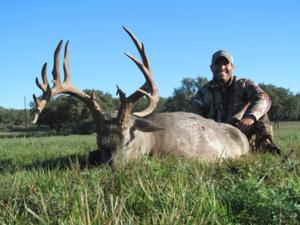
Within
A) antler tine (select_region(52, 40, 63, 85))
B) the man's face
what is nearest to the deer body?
the man's face

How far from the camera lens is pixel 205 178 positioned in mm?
4582

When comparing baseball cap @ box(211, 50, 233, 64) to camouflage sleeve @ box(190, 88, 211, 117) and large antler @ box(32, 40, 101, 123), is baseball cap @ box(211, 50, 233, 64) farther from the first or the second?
large antler @ box(32, 40, 101, 123)

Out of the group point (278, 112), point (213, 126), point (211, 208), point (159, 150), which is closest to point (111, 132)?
Result: point (159, 150)

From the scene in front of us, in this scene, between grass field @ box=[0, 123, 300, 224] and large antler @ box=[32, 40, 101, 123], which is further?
large antler @ box=[32, 40, 101, 123]

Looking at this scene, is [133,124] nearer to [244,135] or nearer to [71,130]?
[71,130]

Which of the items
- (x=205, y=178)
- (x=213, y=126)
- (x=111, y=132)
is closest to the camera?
(x=205, y=178)

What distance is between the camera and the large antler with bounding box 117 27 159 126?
6.66 m

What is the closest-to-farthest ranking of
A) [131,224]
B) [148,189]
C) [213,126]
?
[131,224] → [148,189] → [213,126]

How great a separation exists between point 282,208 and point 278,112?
63.3 m

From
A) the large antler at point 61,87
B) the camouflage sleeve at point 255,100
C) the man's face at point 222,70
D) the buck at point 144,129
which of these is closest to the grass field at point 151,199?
the buck at point 144,129

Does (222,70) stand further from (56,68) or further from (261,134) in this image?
(56,68)

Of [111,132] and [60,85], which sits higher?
[60,85]

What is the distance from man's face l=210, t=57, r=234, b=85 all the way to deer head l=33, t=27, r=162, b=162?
1734 millimetres

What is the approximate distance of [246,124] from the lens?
834cm
